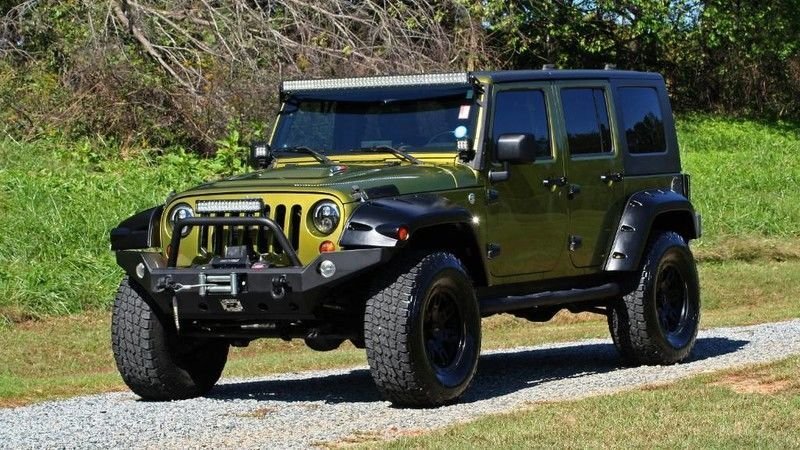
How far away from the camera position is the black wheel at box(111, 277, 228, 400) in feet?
31.0

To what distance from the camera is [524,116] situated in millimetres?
10125

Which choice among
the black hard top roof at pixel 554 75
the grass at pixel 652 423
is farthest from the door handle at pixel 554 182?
the grass at pixel 652 423

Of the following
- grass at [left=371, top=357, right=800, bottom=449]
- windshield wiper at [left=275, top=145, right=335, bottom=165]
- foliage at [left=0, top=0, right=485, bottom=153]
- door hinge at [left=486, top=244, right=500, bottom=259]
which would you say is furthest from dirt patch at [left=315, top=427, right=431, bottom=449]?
foliage at [left=0, top=0, right=485, bottom=153]

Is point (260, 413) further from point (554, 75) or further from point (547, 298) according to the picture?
point (554, 75)

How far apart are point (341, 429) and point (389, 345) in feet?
2.29

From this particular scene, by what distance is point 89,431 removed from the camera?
27.6 feet

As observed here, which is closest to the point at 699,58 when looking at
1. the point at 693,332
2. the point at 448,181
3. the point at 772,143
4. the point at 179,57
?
the point at 772,143

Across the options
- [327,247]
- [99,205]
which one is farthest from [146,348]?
[99,205]

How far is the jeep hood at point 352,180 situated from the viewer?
8836 mm

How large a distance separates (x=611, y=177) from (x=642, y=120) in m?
0.83

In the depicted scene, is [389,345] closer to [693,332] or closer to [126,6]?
[693,332]

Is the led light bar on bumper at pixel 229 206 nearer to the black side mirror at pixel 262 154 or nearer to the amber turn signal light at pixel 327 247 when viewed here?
the amber turn signal light at pixel 327 247

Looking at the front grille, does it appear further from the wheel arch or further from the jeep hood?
the wheel arch

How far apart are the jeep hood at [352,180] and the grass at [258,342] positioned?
7.65ft
